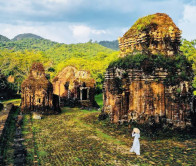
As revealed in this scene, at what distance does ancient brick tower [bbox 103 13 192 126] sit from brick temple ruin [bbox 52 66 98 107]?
30.2ft

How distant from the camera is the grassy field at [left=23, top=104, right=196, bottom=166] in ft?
24.9

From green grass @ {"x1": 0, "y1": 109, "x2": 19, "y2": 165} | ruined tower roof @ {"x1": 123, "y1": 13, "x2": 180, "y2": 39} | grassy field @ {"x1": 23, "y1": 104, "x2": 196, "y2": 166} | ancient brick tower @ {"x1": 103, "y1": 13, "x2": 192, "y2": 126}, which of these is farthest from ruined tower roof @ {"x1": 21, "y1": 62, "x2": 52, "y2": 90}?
ruined tower roof @ {"x1": 123, "y1": 13, "x2": 180, "y2": 39}

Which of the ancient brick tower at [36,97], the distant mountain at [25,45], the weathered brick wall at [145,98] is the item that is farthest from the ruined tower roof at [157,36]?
the distant mountain at [25,45]

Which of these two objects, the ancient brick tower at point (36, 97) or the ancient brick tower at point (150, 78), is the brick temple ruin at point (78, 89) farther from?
the ancient brick tower at point (150, 78)

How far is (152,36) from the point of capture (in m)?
12.3

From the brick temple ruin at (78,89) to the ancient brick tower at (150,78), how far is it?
921 centimetres

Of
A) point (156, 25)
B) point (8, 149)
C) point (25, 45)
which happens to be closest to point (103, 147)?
point (8, 149)

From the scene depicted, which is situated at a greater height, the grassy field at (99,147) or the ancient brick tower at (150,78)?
the ancient brick tower at (150,78)

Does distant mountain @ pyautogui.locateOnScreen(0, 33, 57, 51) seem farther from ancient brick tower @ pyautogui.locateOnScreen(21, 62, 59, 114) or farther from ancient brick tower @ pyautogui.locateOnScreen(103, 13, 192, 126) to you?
ancient brick tower @ pyautogui.locateOnScreen(103, 13, 192, 126)

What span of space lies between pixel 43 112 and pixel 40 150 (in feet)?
29.8

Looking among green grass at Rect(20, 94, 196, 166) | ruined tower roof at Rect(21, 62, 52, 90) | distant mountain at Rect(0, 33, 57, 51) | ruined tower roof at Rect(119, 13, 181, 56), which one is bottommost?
green grass at Rect(20, 94, 196, 166)

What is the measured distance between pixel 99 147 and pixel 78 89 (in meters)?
14.2

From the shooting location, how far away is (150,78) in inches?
446

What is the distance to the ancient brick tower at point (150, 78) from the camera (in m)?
10.9
